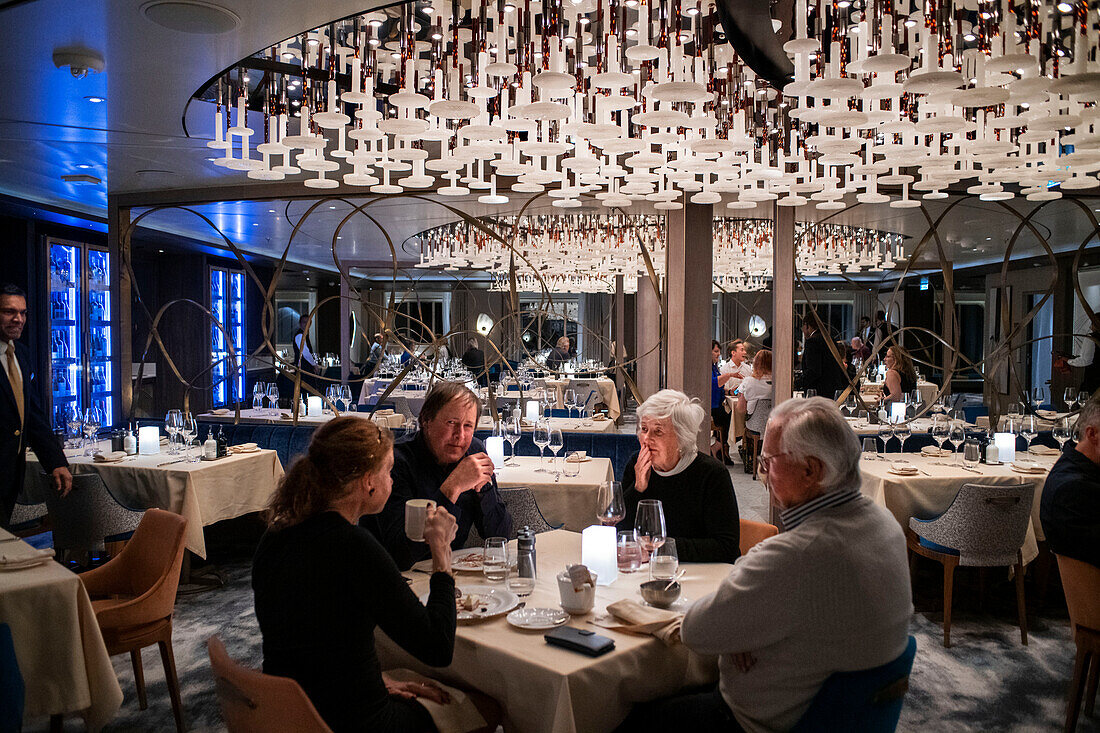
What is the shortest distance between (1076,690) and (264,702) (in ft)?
10.4

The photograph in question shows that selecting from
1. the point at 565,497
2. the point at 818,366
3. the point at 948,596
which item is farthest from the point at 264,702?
the point at 818,366

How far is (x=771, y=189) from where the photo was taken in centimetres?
488

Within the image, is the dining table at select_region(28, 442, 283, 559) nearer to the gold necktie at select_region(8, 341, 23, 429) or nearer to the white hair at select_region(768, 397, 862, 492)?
the gold necktie at select_region(8, 341, 23, 429)

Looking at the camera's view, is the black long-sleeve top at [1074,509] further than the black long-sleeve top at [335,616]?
Yes

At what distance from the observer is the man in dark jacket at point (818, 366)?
23.8 ft

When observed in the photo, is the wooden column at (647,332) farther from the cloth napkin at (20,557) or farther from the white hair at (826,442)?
the white hair at (826,442)

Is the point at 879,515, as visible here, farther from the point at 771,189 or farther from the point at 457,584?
the point at 771,189

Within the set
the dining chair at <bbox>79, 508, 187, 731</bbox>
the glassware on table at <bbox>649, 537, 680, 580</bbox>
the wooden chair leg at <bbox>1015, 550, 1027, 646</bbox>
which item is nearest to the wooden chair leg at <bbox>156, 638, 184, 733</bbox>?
the dining chair at <bbox>79, 508, 187, 731</bbox>

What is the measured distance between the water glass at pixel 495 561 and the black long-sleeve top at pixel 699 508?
2.37 ft

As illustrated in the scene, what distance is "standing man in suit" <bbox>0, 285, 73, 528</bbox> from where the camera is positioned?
14.0ft

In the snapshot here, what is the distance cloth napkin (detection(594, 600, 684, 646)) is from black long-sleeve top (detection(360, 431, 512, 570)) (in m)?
0.91

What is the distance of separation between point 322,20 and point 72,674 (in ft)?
8.87

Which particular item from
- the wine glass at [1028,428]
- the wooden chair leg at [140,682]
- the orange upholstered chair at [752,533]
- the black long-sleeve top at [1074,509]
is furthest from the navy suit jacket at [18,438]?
the wine glass at [1028,428]

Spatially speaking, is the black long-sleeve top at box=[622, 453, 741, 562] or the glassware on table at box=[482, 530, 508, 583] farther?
the black long-sleeve top at box=[622, 453, 741, 562]
